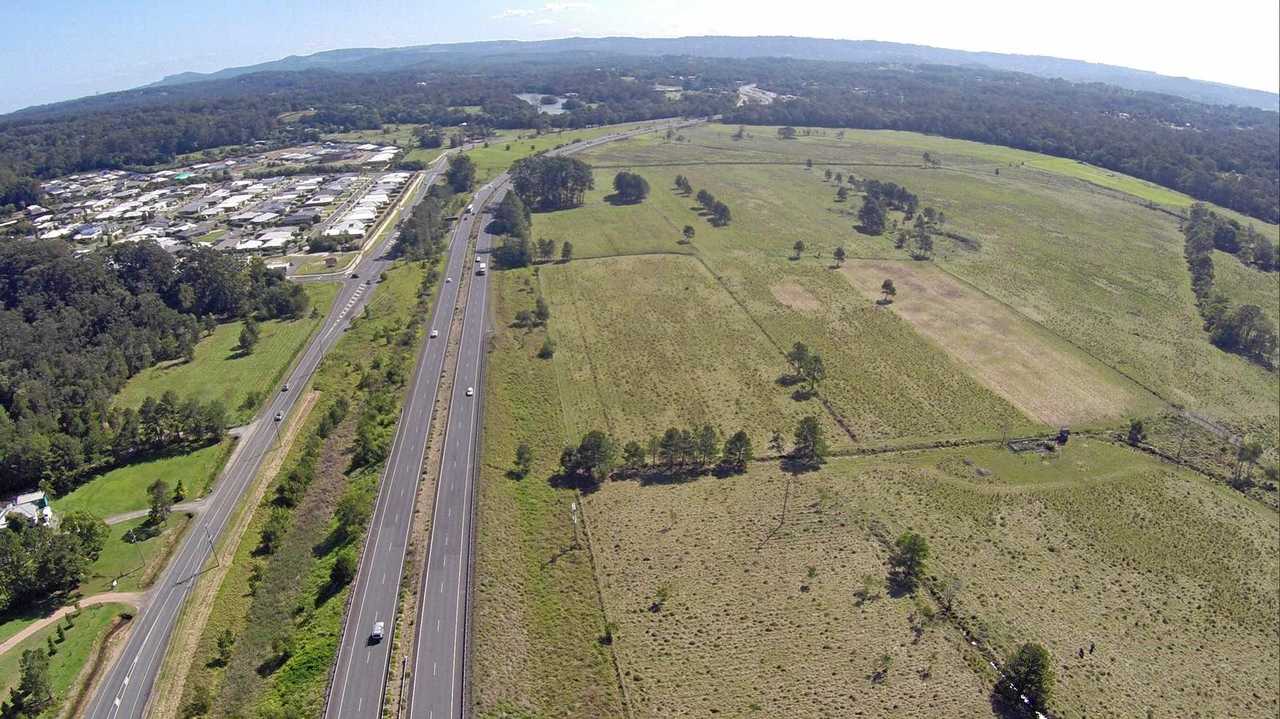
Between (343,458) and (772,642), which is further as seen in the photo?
(343,458)

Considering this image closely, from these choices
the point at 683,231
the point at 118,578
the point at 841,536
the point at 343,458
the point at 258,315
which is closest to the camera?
the point at 118,578

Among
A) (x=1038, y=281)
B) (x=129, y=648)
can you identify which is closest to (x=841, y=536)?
(x=129, y=648)

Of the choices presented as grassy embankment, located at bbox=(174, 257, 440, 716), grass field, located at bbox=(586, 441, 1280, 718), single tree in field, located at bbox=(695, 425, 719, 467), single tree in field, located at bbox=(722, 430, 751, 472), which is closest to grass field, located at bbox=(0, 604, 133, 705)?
grassy embankment, located at bbox=(174, 257, 440, 716)

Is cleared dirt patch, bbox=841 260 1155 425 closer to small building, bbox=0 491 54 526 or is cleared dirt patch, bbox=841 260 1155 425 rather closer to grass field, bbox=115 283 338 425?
grass field, bbox=115 283 338 425

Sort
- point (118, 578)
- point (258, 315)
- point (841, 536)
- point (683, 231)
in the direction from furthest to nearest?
point (683, 231), point (258, 315), point (841, 536), point (118, 578)

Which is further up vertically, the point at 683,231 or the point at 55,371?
the point at 683,231

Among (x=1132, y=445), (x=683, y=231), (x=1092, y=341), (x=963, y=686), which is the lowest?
(x=963, y=686)

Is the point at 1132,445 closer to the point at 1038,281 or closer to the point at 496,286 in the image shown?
the point at 1038,281

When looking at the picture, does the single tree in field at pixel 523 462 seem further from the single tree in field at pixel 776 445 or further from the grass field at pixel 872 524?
the single tree in field at pixel 776 445

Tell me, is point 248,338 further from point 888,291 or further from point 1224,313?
point 1224,313
